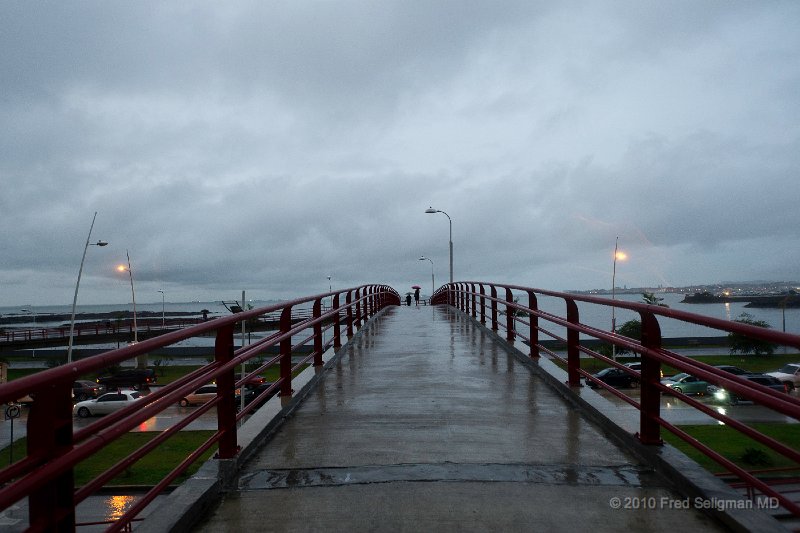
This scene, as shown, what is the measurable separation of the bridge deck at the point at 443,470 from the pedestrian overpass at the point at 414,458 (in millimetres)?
15

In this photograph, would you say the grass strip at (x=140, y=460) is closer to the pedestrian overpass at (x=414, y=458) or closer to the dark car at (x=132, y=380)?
the pedestrian overpass at (x=414, y=458)

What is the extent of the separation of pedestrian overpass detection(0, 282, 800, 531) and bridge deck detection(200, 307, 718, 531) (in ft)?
0.05

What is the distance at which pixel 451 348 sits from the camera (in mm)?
10844

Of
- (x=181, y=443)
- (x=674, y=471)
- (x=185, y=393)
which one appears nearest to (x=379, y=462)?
(x=185, y=393)

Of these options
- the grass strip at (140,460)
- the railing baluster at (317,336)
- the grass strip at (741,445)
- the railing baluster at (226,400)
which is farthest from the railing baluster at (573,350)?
the grass strip at (140,460)

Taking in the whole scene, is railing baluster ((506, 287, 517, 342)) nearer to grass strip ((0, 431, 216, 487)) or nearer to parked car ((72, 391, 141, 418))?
grass strip ((0, 431, 216, 487))

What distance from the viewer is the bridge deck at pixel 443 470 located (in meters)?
3.26

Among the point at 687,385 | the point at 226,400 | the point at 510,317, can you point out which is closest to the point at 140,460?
the point at 510,317

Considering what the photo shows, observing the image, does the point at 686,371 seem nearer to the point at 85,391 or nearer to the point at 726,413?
the point at 726,413

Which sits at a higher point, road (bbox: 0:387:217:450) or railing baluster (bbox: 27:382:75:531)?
railing baluster (bbox: 27:382:75:531)

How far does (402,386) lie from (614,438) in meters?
2.95

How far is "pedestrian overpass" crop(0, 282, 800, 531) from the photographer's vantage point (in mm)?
2512

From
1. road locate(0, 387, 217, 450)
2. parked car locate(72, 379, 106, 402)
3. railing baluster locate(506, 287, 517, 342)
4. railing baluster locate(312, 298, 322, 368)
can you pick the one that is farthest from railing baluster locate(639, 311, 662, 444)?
parked car locate(72, 379, 106, 402)

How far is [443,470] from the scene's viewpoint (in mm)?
4023
